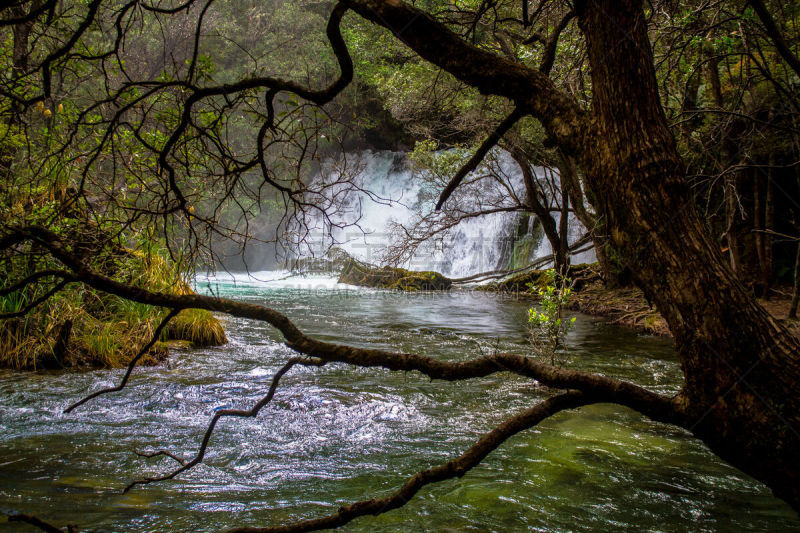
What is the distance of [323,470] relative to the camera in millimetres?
3629

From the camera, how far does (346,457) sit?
12.7ft

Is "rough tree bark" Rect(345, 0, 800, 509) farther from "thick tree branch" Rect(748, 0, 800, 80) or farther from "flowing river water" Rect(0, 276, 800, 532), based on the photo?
"flowing river water" Rect(0, 276, 800, 532)

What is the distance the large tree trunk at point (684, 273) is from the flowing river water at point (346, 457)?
1.20 meters

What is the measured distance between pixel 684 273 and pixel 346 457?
2.82 metres

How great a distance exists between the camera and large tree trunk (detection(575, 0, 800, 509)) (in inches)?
75.2

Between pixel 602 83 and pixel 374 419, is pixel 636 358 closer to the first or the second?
pixel 374 419

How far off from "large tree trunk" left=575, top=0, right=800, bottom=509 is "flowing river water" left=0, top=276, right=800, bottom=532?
1.20 metres

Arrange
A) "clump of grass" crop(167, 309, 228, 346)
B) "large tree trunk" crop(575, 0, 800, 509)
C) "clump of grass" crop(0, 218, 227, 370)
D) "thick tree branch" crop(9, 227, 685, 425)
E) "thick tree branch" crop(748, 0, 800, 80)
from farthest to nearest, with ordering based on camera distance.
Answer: "clump of grass" crop(167, 309, 228, 346) < "clump of grass" crop(0, 218, 227, 370) < "thick tree branch" crop(748, 0, 800, 80) < "thick tree branch" crop(9, 227, 685, 425) < "large tree trunk" crop(575, 0, 800, 509)

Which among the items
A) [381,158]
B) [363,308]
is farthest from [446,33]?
[381,158]

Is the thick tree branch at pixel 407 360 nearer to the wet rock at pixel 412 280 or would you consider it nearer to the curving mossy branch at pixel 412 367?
the curving mossy branch at pixel 412 367

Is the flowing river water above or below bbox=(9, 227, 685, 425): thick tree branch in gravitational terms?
below

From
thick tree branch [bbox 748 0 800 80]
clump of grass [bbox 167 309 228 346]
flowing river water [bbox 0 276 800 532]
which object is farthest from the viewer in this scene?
clump of grass [bbox 167 309 228 346]

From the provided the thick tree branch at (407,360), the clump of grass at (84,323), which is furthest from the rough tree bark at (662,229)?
the clump of grass at (84,323)

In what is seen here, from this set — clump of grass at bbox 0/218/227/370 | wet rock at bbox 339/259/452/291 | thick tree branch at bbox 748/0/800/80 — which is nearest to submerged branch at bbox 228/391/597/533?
thick tree branch at bbox 748/0/800/80
